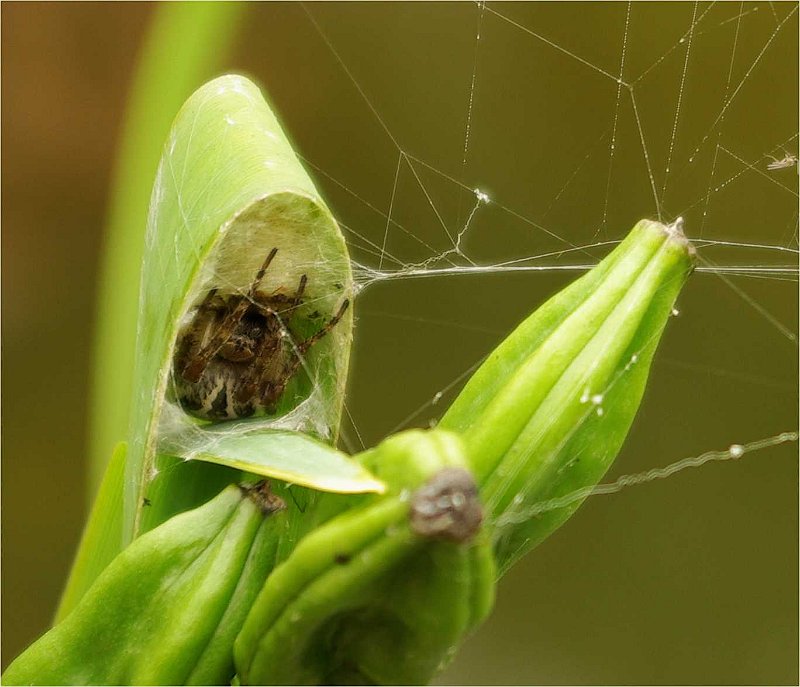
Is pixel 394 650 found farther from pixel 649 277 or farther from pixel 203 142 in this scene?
pixel 203 142

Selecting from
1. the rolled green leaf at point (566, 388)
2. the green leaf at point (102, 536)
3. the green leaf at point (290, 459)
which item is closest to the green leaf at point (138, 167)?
the green leaf at point (102, 536)

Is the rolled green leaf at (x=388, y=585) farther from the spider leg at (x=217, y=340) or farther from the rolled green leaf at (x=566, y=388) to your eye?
the spider leg at (x=217, y=340)

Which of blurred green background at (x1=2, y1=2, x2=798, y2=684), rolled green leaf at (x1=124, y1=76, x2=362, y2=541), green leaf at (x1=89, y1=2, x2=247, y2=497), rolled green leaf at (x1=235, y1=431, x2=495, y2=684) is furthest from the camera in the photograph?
blurred green background at (x1=2, y1=2, x2=798, y2=684)

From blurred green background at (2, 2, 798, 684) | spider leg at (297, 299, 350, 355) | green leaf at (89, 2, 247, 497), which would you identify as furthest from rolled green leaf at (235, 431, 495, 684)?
blurred green background at (2, 2, 798, 684)

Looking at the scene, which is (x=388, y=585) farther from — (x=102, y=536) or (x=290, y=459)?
(x=102, y=536)

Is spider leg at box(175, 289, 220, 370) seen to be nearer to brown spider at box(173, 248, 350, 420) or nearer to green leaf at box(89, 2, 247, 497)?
brown spider at box(173, 248, 350, 420)

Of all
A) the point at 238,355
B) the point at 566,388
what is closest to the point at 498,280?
the point at 238,355

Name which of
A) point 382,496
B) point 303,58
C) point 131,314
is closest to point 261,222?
point 382,496
